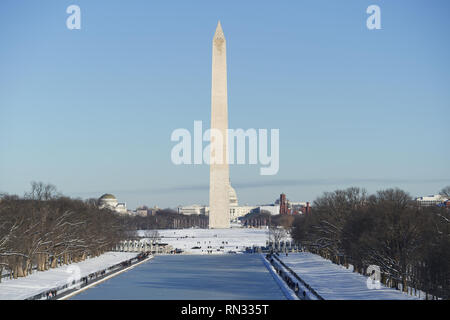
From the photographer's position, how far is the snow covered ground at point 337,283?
35531 mm

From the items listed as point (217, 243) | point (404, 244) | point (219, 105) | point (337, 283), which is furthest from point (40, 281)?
point (217, 243)

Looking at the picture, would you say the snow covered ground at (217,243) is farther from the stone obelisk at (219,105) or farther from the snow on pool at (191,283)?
the snow on pool at (191,283)

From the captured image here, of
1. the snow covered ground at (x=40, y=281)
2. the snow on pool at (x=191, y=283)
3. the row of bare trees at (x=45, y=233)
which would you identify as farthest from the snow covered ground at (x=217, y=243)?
the snow covered ground at (x=40, y=281)

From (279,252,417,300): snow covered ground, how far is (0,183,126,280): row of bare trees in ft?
61.1

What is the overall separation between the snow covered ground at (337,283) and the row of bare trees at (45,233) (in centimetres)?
1862

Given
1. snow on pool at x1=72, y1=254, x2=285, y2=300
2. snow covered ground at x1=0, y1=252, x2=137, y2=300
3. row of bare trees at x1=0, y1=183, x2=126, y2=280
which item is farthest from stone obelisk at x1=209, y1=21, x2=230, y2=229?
snow covered ground at x1=0, y1=252, x2=137, y2=300

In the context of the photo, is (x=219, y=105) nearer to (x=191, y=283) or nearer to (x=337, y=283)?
(x=191, y=283)

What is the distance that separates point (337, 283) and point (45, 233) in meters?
24.4

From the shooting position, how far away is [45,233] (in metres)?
55.4

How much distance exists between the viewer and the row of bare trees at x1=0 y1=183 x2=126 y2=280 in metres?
46.7

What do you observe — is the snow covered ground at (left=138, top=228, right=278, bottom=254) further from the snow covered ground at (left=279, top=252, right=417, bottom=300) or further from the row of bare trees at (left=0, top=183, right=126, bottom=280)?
the snow covered ground at (left=279, top=252, right=417, bottom=300)
